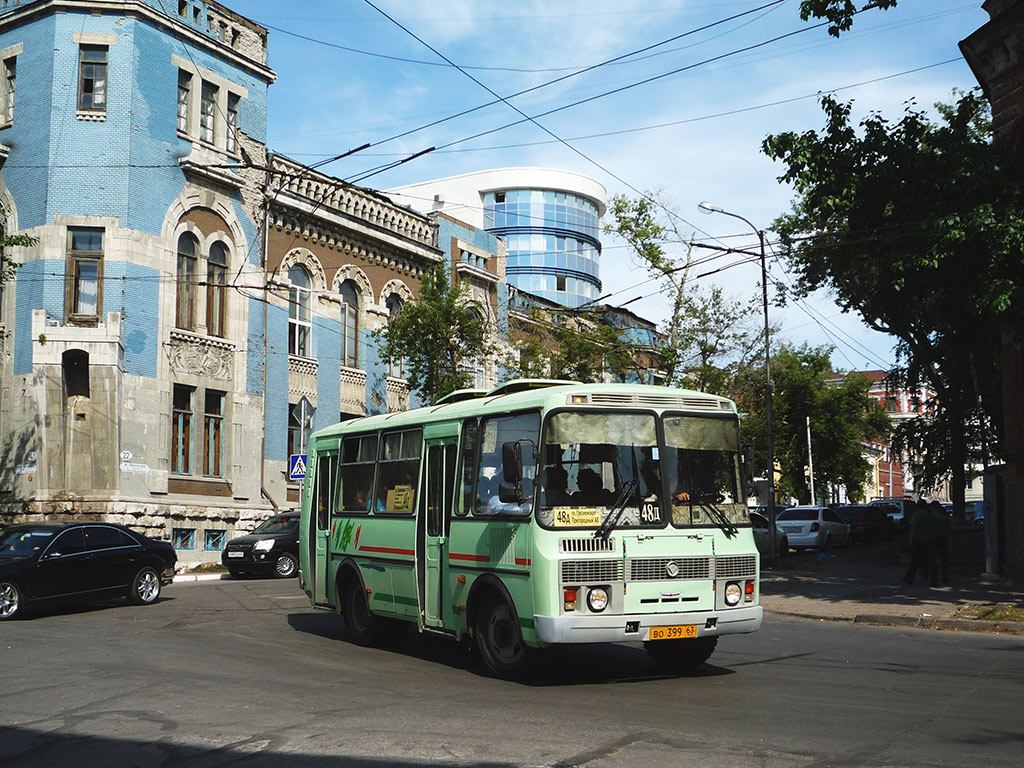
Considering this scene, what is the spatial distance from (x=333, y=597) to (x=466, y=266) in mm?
25800

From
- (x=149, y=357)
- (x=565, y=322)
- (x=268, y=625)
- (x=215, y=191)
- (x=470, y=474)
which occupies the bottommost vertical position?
(x=268, y=625)

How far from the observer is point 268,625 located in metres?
16.2

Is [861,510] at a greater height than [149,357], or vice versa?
[149,357]

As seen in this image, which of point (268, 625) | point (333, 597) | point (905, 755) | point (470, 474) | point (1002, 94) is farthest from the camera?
point (1002, 94)

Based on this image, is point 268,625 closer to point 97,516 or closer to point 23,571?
point 23,571

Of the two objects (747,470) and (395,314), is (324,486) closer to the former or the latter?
(747,470)

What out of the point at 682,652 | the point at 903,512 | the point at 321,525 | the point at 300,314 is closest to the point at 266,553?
the point at 300,314

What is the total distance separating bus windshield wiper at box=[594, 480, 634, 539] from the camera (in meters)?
10.2

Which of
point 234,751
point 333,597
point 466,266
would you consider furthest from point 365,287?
point 234,751

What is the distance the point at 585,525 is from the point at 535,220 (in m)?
74.2

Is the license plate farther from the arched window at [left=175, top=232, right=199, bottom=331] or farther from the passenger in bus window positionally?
the arched window at [left=175, top=232, right=199, bottom=331]

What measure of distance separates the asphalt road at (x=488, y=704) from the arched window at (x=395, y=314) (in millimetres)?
22516

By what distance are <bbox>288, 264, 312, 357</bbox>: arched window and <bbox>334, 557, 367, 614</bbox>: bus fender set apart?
1990 centimetres

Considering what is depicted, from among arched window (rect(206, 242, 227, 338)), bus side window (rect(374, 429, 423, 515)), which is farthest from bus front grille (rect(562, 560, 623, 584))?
arched window (rect(206, 242, 227, 338))
